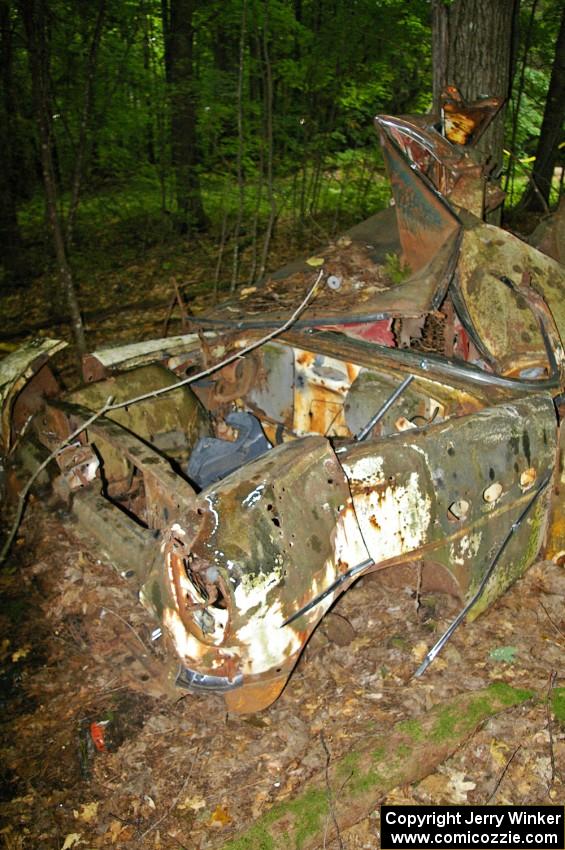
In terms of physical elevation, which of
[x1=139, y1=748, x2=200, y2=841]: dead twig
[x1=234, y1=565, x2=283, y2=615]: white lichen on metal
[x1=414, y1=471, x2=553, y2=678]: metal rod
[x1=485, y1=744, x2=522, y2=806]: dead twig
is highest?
[x1=234, y1=565, x2=283, y2=615]: white lichen on metal

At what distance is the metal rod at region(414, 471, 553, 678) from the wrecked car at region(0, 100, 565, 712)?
0.04ft

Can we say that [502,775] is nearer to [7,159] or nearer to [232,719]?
[232,719]

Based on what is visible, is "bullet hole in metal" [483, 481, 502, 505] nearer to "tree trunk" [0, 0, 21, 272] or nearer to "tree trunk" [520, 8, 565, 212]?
"tree trunk" [520, 8, 565, 212]

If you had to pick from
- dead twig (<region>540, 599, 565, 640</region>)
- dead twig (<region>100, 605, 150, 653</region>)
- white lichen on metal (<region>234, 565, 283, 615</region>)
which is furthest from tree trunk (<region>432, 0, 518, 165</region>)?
dead twig (<region>100, 605, 150, 653</region>)

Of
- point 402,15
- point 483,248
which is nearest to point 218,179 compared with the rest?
point 402,15

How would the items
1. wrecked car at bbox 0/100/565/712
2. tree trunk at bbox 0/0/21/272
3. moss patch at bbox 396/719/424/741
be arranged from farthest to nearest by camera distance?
tree trunk at bbox 0/0/21/272, moss patch at bbox 396/719/424/741, wrecked car at bbox 0/100/565/712

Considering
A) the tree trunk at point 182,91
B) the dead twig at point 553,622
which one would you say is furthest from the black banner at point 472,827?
the tree trunk at point 182,91

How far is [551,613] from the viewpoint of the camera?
132 inches

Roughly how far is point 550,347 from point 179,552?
2209 mm

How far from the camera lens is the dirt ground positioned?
2500 millimetres

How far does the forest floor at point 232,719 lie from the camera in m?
2.50

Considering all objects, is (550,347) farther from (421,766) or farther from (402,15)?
(402,15)

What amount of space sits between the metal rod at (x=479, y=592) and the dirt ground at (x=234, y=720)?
99 mm

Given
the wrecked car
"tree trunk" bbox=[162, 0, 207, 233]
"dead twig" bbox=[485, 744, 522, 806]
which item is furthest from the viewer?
"tree trunk" bbox=[162, 0, 207, 233]
